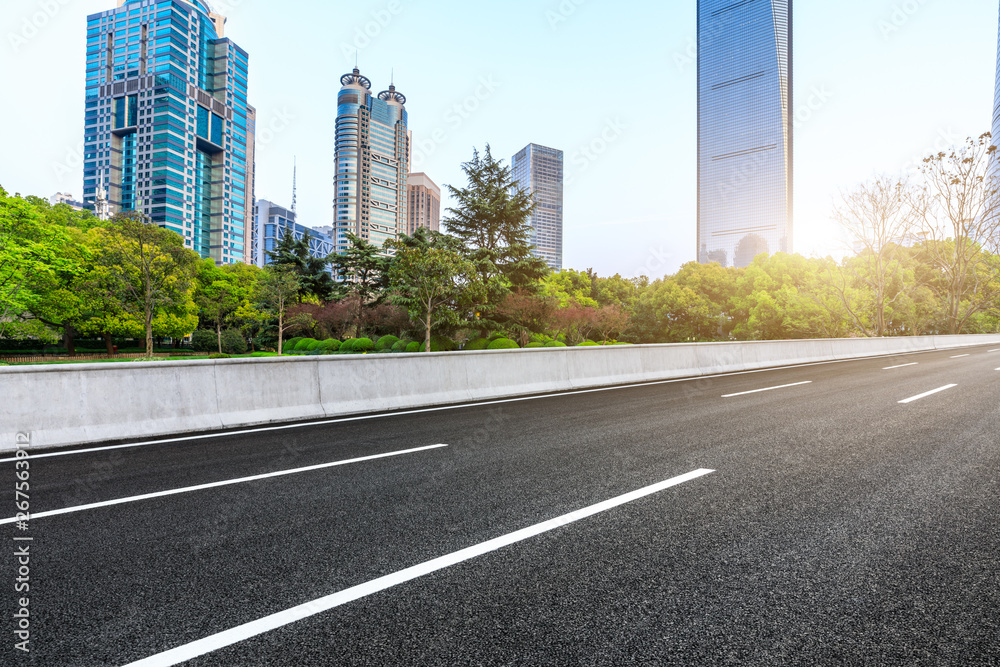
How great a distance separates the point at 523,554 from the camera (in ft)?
10.2

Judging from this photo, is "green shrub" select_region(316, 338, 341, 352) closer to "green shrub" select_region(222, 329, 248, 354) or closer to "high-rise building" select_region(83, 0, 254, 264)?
"green shrub" select_region(222, 329, 248, 354)

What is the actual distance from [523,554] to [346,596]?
106 cm

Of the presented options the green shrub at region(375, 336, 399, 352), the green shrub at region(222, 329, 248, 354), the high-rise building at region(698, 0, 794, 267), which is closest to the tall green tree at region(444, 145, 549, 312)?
the green shrub at region(375, 336, 399, 352)

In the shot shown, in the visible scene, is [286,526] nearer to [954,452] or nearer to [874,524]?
[874,524]

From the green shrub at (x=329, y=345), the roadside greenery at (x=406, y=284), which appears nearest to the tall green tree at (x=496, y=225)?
the roadside greenery at (x=406, y=284)

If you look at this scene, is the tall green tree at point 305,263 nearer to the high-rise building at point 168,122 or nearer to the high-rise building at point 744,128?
the high-rise building at point 168,122

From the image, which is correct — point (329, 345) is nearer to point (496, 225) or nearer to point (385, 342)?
point (385, 342)

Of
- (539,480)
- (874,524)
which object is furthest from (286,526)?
(874,524)

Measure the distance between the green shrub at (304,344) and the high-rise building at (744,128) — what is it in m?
126

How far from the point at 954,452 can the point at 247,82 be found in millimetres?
222327

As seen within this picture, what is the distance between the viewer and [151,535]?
3490 millimetres

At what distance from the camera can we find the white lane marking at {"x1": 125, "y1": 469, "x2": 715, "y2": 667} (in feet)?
7.04

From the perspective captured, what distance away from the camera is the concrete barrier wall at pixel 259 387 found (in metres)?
6.52

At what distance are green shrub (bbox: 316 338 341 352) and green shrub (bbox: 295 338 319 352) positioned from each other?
1502mm
